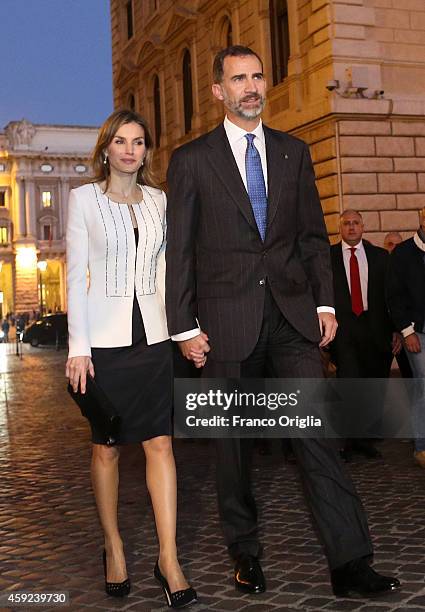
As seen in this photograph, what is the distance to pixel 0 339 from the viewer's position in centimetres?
4544

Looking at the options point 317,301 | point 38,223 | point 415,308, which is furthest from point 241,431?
point 38,223

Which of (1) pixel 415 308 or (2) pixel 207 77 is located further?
(2) pixel 207 77

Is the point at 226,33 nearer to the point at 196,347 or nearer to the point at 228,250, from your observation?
the point at 228,250

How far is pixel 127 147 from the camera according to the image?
12.6 feet

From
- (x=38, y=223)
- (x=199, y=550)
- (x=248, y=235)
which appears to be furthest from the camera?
(x=38, y=223)

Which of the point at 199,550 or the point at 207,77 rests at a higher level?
the point at 207,77

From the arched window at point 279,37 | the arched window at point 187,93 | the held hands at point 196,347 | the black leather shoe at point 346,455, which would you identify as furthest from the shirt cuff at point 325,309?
the arched window at point 187,93

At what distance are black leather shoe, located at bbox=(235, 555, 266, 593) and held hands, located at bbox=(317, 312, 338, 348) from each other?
3.17ft

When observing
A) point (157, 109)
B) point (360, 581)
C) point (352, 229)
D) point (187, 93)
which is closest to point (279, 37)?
point (187, 93)

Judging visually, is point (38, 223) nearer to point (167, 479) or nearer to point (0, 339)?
point (0, 339)

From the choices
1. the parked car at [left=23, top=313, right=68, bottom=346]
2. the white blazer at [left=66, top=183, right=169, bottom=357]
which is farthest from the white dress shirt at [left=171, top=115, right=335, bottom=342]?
the parked car at [left=23, top=313, right=68, bottom=346]

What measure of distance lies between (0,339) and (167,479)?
43074mm

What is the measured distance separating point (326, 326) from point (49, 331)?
32.4 metres

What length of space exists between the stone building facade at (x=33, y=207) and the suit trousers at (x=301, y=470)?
238 feet
